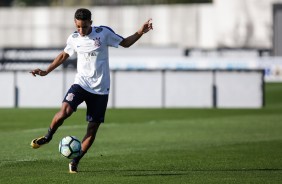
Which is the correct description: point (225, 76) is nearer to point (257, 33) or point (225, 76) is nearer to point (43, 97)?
point (43, 97)

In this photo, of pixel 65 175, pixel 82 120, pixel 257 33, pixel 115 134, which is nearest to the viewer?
pixel 65 175

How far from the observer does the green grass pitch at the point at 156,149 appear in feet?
50.9

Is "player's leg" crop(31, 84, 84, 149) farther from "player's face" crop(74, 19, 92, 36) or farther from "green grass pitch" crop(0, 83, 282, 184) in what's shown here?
"player's face" crop(74, 19, 92, 36)

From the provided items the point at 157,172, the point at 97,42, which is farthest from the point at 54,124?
the point at 157,172

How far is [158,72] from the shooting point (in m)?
37.6

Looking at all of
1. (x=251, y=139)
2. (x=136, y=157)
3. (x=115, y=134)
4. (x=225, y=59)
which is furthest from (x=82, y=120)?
(x=225, y=59)

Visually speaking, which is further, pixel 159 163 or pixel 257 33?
pixel 257 33

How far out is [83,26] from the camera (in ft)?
51.7

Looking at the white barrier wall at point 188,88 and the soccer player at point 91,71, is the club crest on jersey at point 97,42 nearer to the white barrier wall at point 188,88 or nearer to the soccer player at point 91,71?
the soccer player at point 91,71

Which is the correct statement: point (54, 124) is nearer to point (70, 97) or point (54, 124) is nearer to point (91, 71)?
point (70, 97)

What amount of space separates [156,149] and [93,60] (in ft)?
16.5

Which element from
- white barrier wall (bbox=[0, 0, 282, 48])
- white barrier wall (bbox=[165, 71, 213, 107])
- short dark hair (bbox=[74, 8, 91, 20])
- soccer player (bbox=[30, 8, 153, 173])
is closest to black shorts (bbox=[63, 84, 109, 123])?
soccer player (bbox=[30, 8, 153, 173])

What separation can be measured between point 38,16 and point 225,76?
119 ft

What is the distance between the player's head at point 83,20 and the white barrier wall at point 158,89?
21493mm
